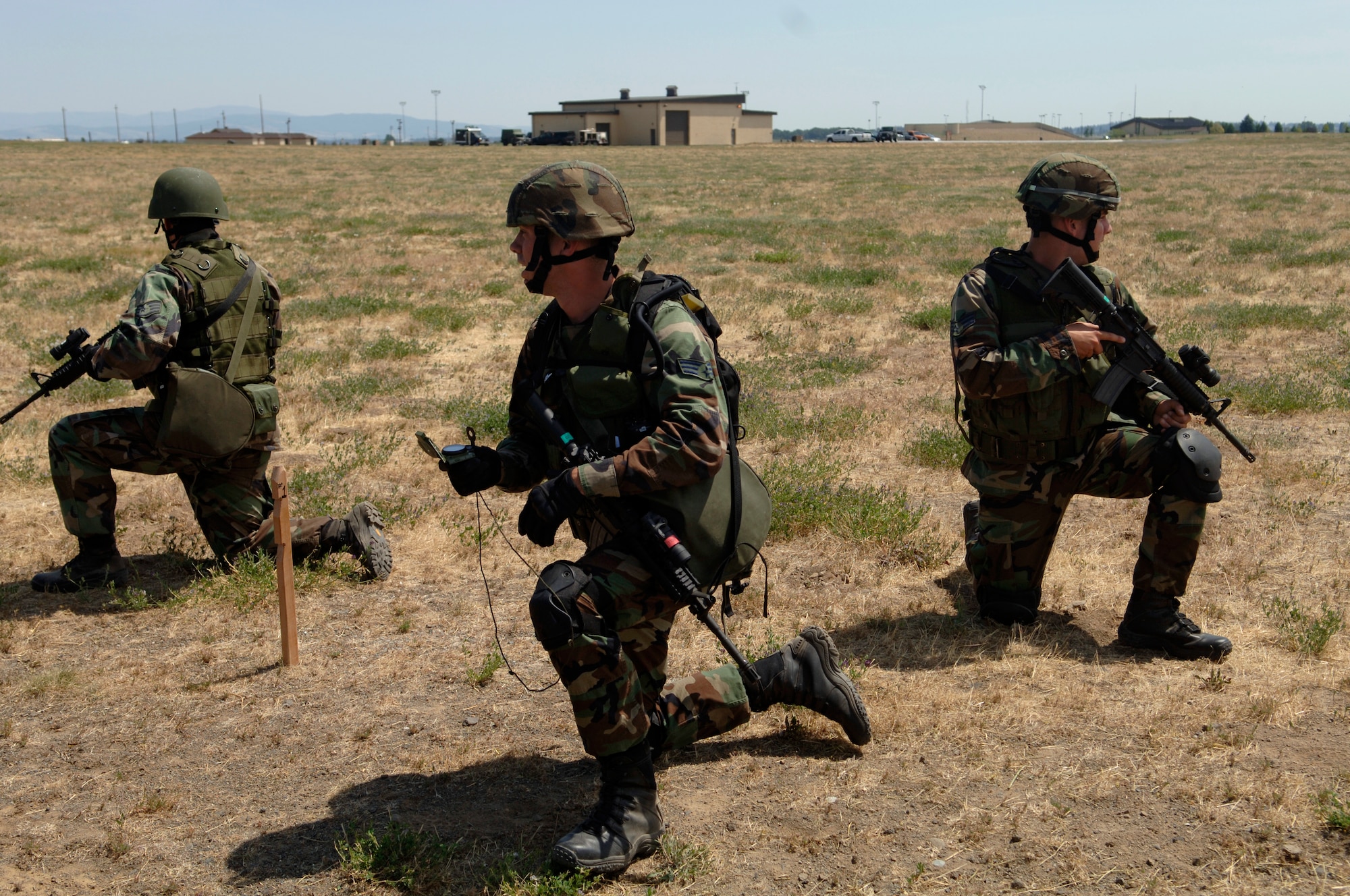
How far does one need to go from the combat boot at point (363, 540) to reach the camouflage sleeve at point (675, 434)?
3057 mm

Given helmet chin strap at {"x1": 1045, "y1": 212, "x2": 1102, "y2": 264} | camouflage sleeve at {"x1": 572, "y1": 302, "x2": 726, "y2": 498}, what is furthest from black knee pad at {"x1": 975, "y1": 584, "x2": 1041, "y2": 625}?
camouflage sleeve at {"x1": 572, "y1": 302, "x2": 726, "y2": 498}

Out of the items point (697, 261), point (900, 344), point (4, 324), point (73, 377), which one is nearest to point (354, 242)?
point (697, 261)

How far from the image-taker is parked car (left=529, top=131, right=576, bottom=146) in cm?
7975

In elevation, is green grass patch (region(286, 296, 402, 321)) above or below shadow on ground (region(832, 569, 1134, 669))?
above

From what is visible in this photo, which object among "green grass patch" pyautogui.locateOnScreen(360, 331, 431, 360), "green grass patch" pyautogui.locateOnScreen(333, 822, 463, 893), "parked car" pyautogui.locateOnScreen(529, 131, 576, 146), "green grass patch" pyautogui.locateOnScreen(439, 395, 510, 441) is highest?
"parked car" pyautogui.locateOnScreen(529, 131, 576, 146)

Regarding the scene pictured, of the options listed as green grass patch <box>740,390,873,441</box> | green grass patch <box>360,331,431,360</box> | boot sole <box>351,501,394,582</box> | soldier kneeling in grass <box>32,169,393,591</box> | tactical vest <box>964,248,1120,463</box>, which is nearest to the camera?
tactical vest <box>964,248,1120,463</box>

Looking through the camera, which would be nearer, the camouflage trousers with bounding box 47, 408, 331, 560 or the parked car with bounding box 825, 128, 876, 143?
the camouflage trousers with bounding box 47, 408, 331, 560

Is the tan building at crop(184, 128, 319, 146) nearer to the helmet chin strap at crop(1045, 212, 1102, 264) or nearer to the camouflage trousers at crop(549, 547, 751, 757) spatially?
the helmet chin strap at crop(1045, 212, 1102, 264)

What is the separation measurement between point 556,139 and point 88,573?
7945 centimetres

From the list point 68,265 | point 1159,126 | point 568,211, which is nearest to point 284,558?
point 568,211

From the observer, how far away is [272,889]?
3.57m

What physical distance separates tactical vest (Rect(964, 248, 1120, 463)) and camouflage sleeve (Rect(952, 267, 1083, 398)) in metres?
0.05

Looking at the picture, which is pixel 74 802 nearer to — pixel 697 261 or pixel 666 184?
pixel 697 261

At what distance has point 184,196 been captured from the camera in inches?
227
